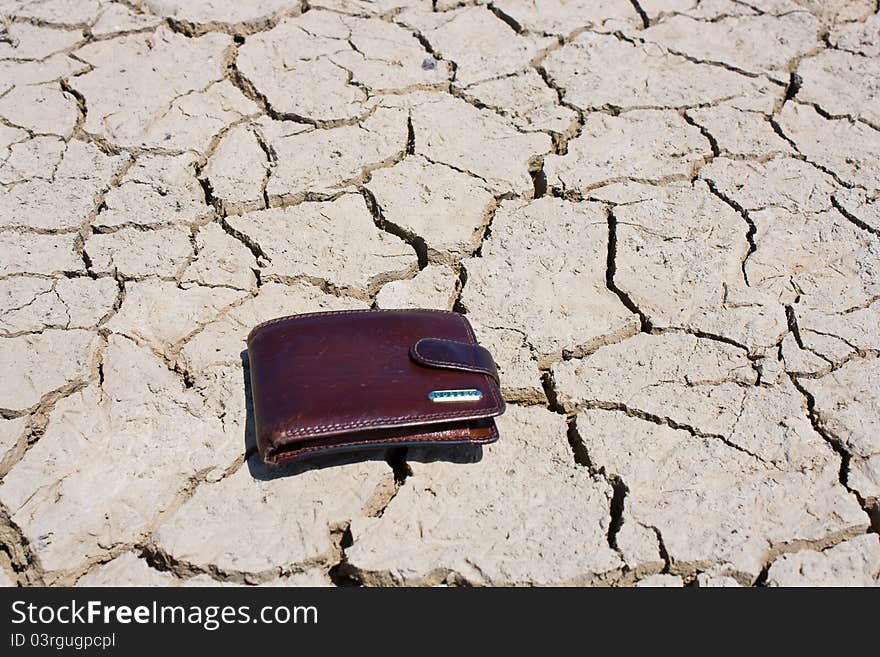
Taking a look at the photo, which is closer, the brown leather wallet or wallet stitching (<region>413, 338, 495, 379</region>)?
the brown leather wallet

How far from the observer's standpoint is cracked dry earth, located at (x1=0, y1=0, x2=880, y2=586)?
7.29 feet

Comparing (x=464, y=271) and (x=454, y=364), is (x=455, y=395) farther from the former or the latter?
(x=464, y=271)

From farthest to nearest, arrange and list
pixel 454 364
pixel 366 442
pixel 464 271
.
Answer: pixel 464 271 < pixel 454 364 < pixel 366 442

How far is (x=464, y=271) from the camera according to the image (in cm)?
285

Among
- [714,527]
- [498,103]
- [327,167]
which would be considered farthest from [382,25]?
[714,527]

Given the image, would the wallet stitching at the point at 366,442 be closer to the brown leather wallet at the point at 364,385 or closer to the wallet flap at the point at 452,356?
the brown leather wallet at the point at 364,385

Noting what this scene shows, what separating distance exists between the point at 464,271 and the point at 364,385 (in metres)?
0.70

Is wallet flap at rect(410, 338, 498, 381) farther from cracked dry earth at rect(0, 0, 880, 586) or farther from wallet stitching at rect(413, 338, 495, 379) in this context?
cracked dry earth at rect(0, 0, 880, 586)

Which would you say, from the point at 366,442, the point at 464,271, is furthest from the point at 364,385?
the point at 464,271

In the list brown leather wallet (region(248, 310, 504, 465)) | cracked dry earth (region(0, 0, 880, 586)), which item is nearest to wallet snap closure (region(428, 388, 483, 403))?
brown leather wallet (region(248, 310, 504, 465))

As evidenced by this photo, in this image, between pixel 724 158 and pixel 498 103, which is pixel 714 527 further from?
pixel 498 103

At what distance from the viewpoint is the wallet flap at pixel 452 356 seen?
233 centimetres

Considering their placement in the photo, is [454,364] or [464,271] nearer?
[454,364]

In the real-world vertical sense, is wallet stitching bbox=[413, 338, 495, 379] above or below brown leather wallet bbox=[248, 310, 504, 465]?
above
